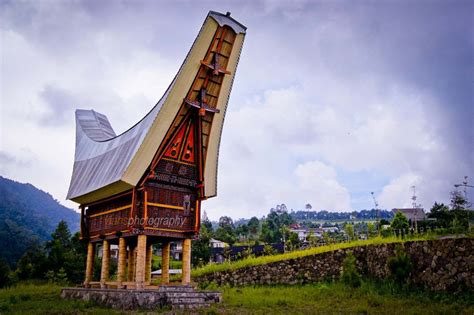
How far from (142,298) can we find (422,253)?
26.2 feet

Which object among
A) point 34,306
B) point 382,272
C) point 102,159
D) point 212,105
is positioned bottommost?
point 34,306

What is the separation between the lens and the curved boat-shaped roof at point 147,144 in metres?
13.3

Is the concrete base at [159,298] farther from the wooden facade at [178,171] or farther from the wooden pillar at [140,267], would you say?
the wooden facade at [178,171]

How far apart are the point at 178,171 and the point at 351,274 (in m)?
6.62

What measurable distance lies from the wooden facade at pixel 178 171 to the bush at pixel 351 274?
5.10 metres

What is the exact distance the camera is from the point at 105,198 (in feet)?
50.1

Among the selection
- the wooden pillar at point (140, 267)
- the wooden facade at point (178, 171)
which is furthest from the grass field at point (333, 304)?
the wooden facade at point (178, 171)

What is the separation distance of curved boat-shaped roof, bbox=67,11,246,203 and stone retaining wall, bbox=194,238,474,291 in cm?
490

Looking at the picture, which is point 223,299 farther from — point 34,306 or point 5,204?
point 5,204

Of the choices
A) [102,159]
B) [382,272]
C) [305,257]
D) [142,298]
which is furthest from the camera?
[305,257]

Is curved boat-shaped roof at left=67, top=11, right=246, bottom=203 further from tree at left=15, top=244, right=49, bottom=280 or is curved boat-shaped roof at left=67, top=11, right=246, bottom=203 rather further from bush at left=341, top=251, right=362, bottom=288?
tree at left=15, top=244, right=49, bottom=280

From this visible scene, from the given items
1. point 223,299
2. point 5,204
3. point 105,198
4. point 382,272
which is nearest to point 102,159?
point 105,198

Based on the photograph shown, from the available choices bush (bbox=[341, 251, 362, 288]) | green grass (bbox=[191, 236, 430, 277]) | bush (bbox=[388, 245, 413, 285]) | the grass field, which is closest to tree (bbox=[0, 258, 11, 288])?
the grass field

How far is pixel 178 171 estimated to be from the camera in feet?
47.0
